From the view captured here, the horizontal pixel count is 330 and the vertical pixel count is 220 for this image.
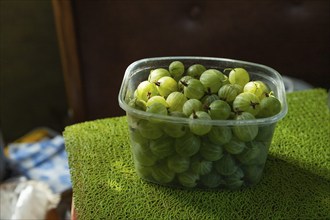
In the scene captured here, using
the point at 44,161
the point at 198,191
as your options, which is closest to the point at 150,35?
the point at 44,161

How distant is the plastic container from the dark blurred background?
59 centimetres

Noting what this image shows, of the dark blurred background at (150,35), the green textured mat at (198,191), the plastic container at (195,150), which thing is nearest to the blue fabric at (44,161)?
the dark blurred background at (150,35)

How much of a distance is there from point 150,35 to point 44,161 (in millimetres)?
560

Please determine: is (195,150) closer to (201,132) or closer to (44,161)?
(201,132)

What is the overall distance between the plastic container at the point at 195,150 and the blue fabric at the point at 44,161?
600 mm

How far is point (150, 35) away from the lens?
4.33 feet

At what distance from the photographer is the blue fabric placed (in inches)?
49.9

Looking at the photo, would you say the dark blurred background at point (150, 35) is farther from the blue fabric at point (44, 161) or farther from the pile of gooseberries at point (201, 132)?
the pile of gooseberries at point (201, 132)

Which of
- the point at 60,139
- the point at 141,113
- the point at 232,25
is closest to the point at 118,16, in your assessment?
the point at 232,25

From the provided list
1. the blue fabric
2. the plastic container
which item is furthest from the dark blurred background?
the plastic container

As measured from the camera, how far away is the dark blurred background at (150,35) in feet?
4.19

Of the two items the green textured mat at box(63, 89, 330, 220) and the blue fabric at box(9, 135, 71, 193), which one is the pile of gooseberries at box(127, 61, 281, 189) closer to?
the green textured mat at box(63, 89, 330, 220)

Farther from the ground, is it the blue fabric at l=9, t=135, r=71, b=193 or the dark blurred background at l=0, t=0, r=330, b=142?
the dark blurred background at l=0, t=0, r=330, b=142

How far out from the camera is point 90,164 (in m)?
0.79
